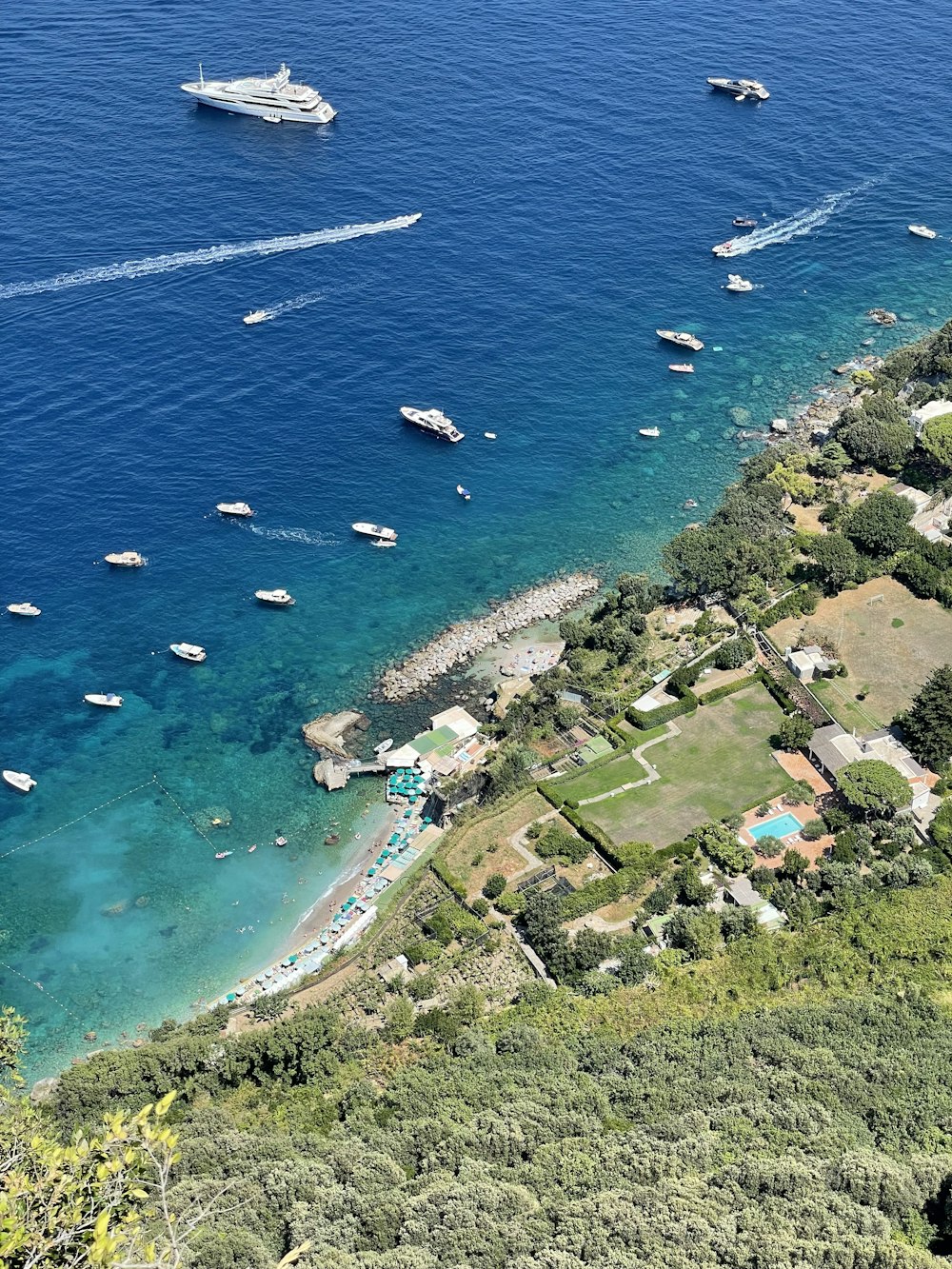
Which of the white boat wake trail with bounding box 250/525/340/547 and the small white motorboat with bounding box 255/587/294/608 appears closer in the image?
the small white motorboat with bounding box 255/587/294/608

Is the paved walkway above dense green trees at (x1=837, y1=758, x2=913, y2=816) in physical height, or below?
below

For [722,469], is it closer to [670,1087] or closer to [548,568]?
[548,568]

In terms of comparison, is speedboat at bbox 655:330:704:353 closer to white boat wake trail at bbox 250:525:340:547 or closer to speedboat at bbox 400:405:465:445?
speedboat at bbox 400:405:465:445

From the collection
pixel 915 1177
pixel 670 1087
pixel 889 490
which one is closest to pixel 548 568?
pixel 889 490

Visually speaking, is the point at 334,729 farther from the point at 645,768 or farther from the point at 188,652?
the point at 645,768

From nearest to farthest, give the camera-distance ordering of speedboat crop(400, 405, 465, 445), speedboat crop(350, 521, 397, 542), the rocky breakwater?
the rocky breakwater
speedboat crop(350, 521, 397, 542)
speedboat crop(400, 405, 465, 445)

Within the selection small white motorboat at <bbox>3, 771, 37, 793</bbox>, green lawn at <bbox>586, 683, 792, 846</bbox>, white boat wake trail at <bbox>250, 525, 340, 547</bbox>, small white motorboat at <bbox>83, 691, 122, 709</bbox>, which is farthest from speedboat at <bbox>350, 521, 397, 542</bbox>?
small white motorboat at <bbox>3, 771, 37, 793</bbox>

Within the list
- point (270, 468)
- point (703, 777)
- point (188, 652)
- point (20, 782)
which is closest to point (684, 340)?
point (270, 468)

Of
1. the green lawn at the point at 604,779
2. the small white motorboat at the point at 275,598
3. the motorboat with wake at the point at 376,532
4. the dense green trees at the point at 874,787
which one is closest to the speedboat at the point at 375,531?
the motorboat with wake at the point at 376,532

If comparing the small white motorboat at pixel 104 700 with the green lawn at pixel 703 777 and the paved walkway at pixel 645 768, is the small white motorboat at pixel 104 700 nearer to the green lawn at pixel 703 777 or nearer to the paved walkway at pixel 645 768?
the green lawn at pixel 703 777
